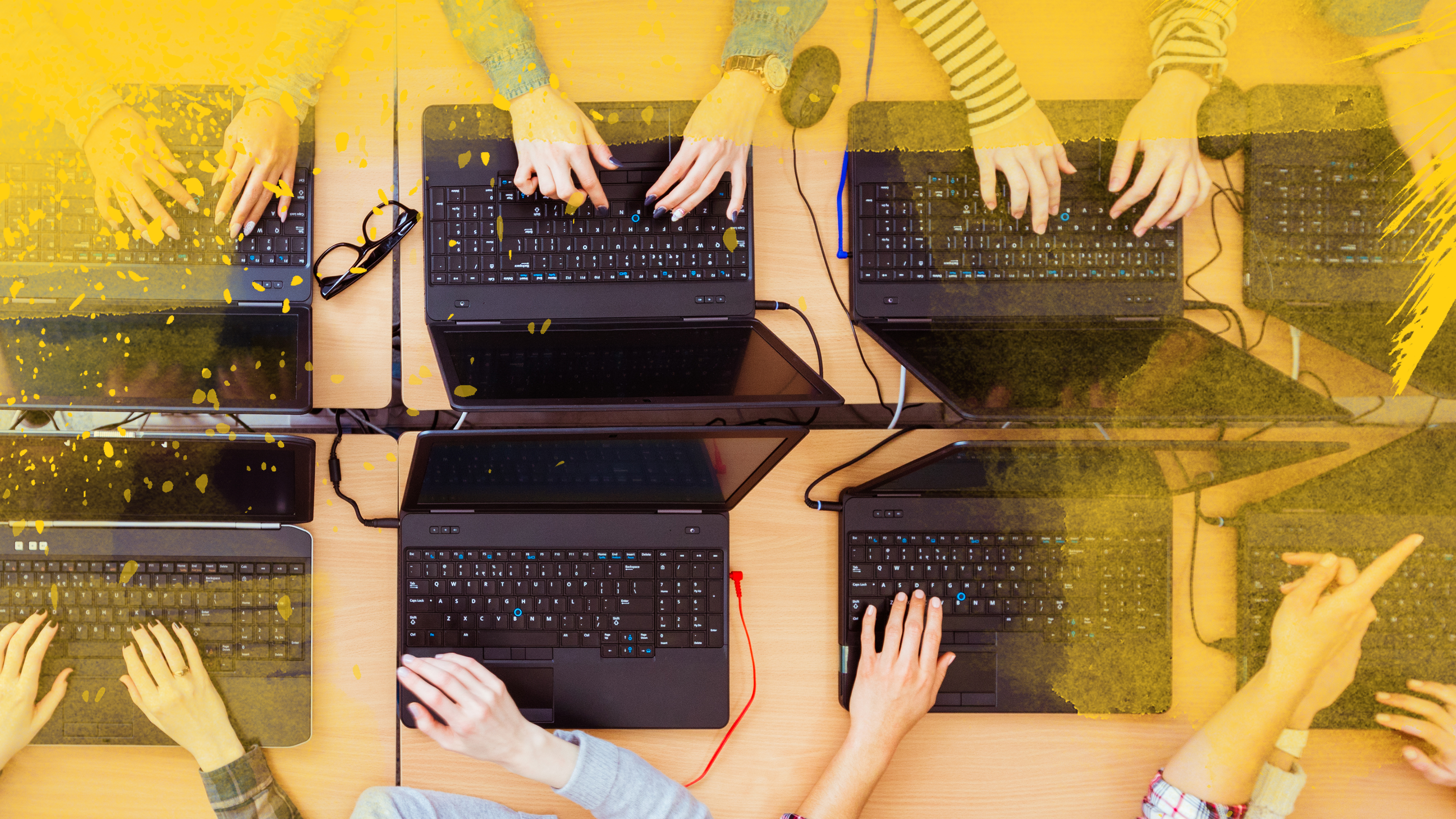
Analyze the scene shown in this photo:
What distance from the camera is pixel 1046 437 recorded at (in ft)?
3.76

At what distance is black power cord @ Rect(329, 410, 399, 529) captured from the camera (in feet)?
3.82

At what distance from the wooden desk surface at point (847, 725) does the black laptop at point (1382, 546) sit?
0.03 meters

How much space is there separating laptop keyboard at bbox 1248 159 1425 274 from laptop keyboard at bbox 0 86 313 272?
113 cm

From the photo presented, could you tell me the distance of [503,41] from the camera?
1.12 metres

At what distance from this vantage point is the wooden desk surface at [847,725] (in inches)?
46.1

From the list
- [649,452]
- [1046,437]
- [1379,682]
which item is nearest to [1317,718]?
[1379,682]

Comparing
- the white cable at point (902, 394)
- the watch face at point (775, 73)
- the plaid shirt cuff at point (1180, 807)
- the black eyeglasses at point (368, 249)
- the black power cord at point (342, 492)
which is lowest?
the plaid shirt cuff at point (1180, 807)

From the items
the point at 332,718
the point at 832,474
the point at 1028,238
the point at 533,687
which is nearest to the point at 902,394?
the point at 832,474

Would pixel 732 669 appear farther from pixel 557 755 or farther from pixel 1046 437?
pixel 1046 437

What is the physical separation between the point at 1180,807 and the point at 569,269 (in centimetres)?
93

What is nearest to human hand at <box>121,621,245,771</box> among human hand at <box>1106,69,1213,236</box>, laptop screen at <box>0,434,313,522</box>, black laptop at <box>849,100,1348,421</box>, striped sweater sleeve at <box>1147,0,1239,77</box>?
laptop screen at <box>0,434,313,522</box>

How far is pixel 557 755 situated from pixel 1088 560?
0.65 meters

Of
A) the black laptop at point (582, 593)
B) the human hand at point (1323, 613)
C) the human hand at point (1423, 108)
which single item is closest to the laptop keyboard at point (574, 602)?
the black laptop at point (582, 593)

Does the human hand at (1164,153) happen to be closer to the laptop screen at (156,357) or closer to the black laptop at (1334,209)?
the black laptop at (1334,209)
